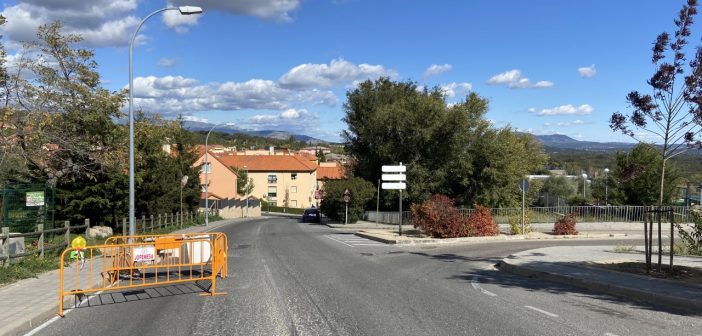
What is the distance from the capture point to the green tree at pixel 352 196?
1967 inches

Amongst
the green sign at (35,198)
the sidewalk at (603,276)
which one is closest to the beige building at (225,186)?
the green sign at (35,198)

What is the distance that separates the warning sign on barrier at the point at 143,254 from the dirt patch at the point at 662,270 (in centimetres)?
1017

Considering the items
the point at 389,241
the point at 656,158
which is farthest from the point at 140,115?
the point at 656,158

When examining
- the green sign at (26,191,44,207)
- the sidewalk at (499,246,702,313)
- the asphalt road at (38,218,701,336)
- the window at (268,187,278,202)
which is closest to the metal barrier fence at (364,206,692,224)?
the sidewalk at (499,246,702,313)

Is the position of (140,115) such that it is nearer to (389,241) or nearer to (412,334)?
(389,241)

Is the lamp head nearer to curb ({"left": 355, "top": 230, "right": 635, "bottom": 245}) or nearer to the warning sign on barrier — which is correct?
the warning sign on barrier

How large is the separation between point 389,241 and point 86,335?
17708 millimetres

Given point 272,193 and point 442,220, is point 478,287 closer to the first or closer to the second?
point 442,220

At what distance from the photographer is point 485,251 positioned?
20125 mm

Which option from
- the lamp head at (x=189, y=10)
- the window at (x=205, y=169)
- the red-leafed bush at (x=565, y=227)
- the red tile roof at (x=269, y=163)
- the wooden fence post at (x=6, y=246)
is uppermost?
the lamp head at (x=189, y=10)

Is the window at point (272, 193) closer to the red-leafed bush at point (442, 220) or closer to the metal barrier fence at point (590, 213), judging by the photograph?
the metal barrier fence at point (590, 213)

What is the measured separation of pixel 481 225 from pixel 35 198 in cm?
1816

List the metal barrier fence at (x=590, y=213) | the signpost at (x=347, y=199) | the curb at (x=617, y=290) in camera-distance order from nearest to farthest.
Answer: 1. the curb at (x=617, y=290)
2. the metal barrier fence at (x=590, y=213)
3. the signpost at (x=347, y=199)

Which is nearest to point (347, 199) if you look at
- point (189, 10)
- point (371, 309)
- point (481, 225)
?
point (481, 225)
